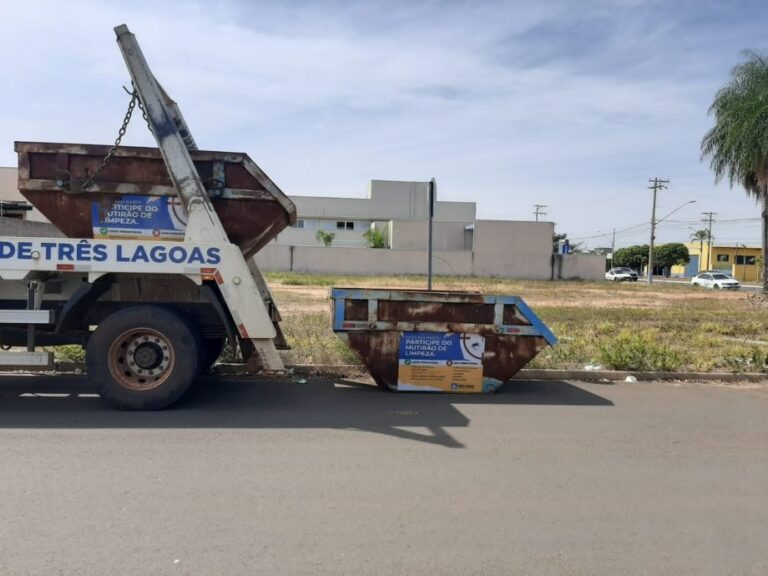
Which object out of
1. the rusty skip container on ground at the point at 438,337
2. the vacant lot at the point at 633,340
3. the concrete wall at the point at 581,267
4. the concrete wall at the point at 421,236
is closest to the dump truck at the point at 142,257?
the rusty skip container on ground at the point at 438,337

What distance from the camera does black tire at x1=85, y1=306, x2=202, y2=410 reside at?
6.44 m

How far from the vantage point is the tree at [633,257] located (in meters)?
97.8

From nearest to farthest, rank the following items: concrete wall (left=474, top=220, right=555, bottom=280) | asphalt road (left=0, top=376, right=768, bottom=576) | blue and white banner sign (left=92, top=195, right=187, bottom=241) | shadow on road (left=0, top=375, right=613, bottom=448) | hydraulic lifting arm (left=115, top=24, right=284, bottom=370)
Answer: asphalt road (left=0, top=376, right=768, bottom=576) → shadow on road (left=0, top=375, right=613, bottom=448) → hydraulic lifting arm (left=115, top=24, right=284, bottom=370) → blue and white banner sign (left=92, top=195, right=187, bottom=241) → concrete wall (left=474, top=220, right=555, bottom=280)

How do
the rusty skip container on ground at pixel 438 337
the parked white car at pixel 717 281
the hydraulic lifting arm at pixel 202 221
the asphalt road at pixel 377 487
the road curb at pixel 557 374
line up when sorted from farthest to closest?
the parked white car at pixel 717 281 < the road curb at pixel 557 374 < the rusty skip container on ground at pixel 438 337 < the hydraulic lifting arm at pixel 202 221 < the asphalt road at pixel 377 487

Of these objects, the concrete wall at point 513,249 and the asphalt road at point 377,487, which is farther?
the concrete wall at point 513,249

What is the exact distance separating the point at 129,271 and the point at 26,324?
138cm

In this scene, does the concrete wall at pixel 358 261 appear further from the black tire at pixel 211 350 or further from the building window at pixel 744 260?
the building window at pixel 744 260

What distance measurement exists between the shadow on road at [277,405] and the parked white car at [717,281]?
43.6 metres

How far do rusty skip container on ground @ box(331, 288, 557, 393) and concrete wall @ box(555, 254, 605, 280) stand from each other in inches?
2051

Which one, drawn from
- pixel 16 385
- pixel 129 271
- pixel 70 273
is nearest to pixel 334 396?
pixel 129 271

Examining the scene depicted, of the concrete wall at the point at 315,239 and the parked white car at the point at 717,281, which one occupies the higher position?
the concrete wall at the point at 315,239

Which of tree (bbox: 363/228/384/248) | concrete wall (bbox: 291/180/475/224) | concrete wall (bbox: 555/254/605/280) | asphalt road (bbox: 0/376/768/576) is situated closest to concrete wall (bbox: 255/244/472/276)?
tree (bbox: 363/228/384/248)

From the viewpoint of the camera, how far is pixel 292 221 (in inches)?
288

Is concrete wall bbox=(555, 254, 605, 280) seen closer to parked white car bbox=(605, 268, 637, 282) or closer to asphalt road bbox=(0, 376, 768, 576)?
parked white car bbox=(605, 268, 637, 282)
